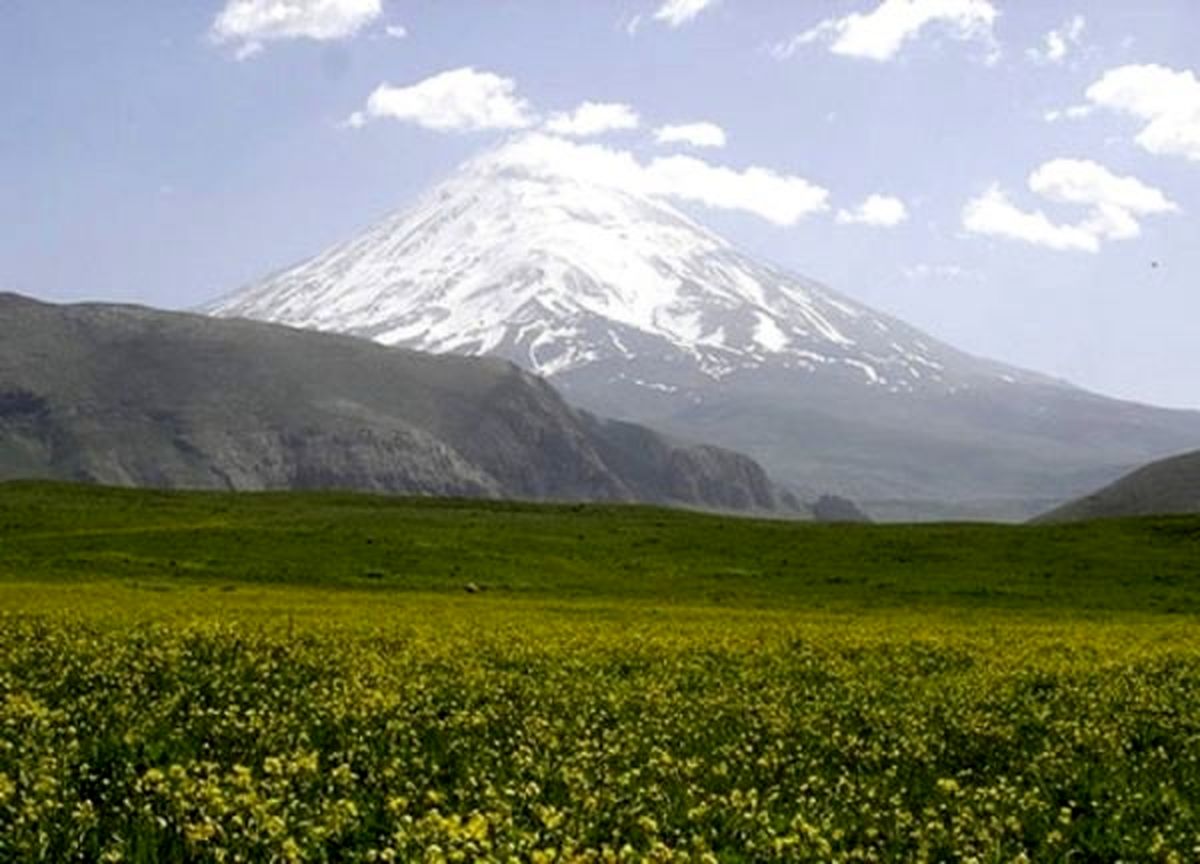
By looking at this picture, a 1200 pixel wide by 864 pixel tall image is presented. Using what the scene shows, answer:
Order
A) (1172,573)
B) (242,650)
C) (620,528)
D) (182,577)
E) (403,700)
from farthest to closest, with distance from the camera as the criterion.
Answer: (620,528) → (1172,573) → (182,577) → (242,650) → (403,700)

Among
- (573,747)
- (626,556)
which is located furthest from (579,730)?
(626,556)

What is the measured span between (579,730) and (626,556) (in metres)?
69.3

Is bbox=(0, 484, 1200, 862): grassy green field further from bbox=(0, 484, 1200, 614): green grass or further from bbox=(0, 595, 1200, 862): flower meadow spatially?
bbox=(0, 484, 1200, 614): green grass

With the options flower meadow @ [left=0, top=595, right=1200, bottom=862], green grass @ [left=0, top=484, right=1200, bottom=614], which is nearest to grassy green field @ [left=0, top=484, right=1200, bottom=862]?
flower meadow @ [left=0, top=595, right=1200, bottom=862]

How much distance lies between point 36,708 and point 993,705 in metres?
15.8

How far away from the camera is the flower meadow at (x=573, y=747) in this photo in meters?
10.3

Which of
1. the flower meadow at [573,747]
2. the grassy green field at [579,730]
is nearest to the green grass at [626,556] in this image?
the grassy green field at [579,730]

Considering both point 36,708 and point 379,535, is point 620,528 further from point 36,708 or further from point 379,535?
point 36,708

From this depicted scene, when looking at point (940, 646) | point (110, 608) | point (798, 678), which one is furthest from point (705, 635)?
point (110, 608)

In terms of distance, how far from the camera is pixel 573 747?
16719mm

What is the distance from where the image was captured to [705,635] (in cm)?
3959

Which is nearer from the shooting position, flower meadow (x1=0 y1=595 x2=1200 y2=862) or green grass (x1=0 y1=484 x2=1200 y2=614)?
flower meadow (x1=0 y1=595 x2=1200 y2=862)

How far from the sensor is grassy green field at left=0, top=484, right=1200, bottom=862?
10.6 meters

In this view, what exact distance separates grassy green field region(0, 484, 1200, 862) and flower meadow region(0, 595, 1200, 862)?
7 cm
